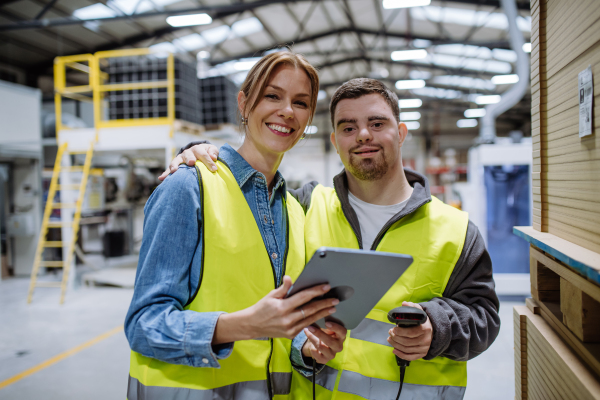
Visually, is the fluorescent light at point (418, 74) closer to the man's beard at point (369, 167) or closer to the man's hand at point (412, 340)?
the man's beard at point (369, 167)

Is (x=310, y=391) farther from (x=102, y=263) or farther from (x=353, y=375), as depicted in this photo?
(x=102, y=263)

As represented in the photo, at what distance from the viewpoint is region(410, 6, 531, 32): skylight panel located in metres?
10.8

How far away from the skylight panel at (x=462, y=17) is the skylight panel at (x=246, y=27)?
4.93 metres

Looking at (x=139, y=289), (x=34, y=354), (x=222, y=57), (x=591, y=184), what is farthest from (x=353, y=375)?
(x=222, y=57)

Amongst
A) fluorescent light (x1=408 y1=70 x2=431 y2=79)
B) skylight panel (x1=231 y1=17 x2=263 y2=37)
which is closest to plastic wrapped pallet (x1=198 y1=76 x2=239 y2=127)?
skylight panel (x1=231 y1=17 x2=263 y2=37)

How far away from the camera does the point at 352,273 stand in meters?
1.01

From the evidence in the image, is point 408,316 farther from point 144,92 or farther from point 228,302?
point 144,92

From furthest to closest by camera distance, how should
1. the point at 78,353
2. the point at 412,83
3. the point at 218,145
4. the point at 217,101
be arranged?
the point at 412,83
the point at 218,145
the point at 217,101
the point at 78,353

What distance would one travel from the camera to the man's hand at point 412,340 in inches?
54.3

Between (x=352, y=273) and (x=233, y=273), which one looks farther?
(x=233, y=273)

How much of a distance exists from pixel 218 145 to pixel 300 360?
670 cm

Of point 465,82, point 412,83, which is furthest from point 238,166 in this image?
point 465,82

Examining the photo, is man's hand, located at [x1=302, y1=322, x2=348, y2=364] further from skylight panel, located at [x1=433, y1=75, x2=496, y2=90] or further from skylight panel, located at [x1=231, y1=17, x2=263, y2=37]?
skylight panel, located at [x1=433, y1=75, x2=496, y2=90]

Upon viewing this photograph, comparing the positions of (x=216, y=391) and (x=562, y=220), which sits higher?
(x=562, y=220)
